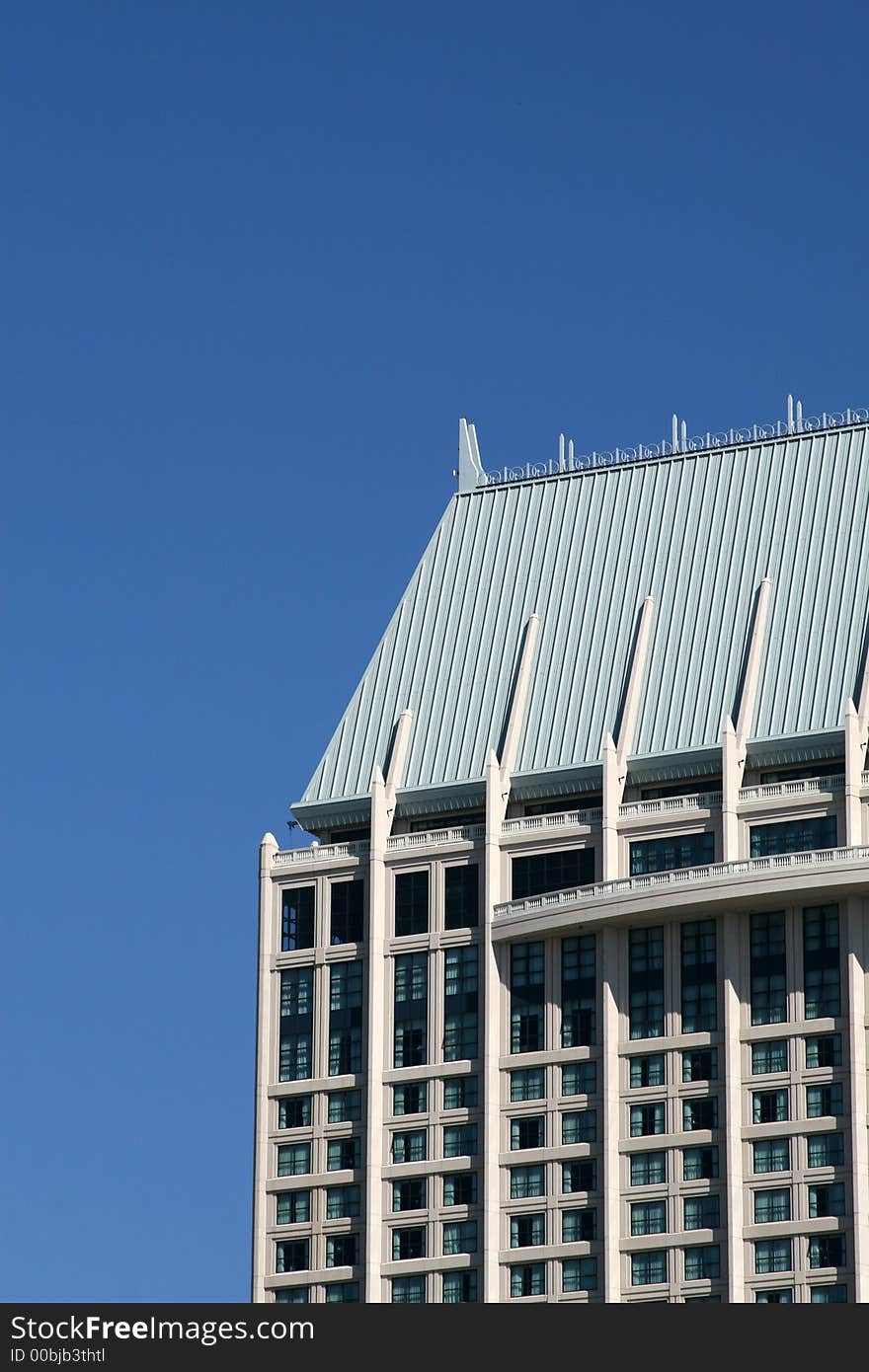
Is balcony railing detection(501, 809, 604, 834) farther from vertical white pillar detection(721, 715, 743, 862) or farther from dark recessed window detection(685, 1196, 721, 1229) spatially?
dark recessed window detection(685, 1196, 721, 1229)

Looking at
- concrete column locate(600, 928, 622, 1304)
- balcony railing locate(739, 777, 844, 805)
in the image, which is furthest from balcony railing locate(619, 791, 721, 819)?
concrete column locate(600, 928, 622, 1304)

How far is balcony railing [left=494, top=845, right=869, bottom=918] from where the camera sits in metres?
186

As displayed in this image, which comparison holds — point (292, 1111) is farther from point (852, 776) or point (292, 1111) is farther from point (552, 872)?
point (852, 776)

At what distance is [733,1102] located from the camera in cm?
18688

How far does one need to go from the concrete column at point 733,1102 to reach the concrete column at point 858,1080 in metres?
6.26

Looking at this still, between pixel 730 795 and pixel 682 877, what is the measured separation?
18.4 ft

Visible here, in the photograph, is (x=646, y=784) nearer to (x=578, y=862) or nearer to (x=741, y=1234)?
(x=578, y=862)

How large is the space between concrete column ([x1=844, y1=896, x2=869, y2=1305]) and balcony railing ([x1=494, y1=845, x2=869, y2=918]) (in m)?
2.79

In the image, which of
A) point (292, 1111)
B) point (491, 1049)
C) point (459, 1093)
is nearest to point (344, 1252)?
point (292, 1111)

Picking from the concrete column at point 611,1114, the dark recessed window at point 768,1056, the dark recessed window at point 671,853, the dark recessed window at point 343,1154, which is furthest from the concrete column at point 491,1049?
the dark recessed window at point 768,1056

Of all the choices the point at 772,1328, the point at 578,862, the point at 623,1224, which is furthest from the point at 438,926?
the point at 772,1328

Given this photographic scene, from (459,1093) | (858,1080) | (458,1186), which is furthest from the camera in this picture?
(459,1093)

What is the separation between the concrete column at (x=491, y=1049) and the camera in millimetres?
189750

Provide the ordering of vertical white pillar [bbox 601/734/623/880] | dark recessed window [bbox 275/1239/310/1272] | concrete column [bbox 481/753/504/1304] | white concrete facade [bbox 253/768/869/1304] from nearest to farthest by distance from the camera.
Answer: white concrete facade [bbox 253/768/869/1304] < concrete column [bbox 481/753/504/1304] < vertical white pillar [bbox 601/734/623/880] < dark recessed window [bbox 275/1239/310/1272]
